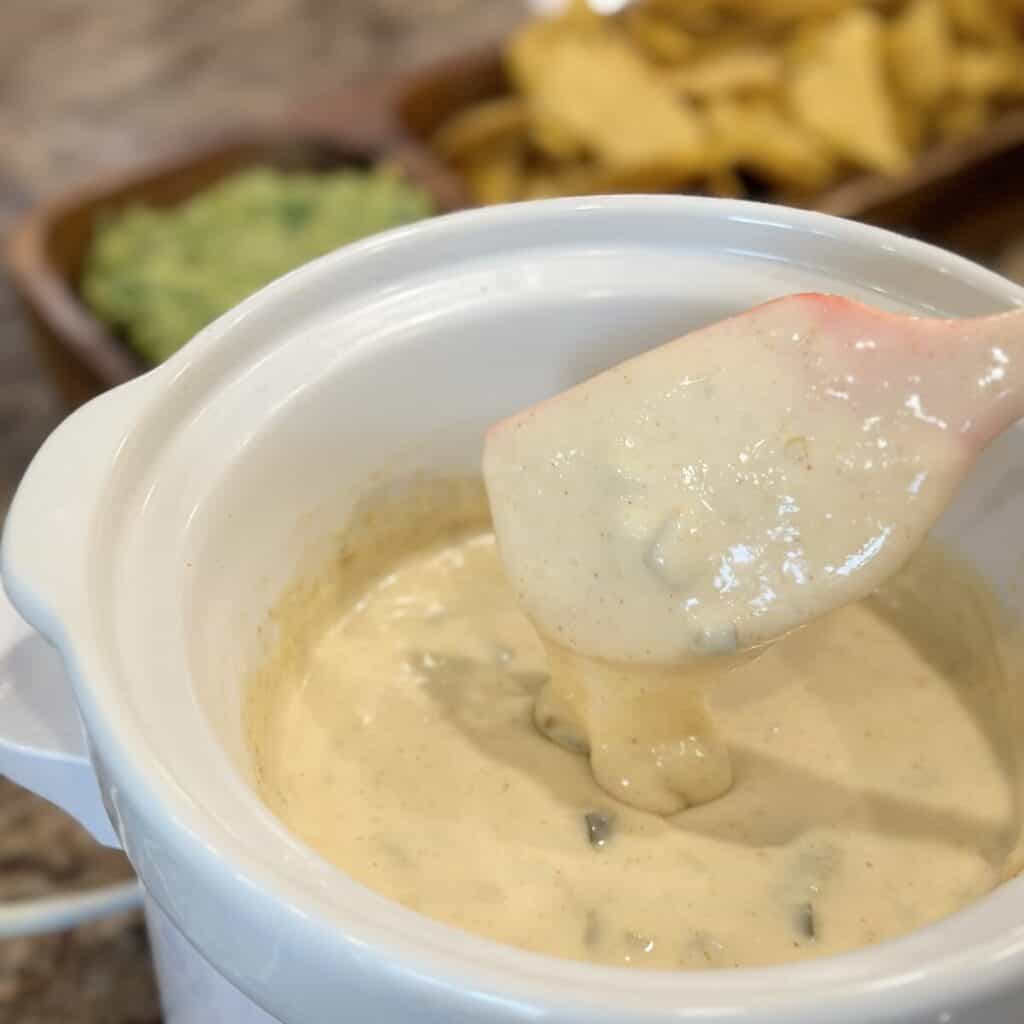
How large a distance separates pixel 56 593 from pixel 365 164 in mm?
1484

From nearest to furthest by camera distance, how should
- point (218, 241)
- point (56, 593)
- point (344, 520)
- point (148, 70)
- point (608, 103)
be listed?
point (56, 593)
point (344, 520)
point (218, 241)
point (608, 103)
point (148, 70)

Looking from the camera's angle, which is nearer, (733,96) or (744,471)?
(744,471)

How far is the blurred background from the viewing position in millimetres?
1737

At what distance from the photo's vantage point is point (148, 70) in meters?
2.55

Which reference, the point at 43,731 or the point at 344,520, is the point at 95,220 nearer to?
the point at 344,520

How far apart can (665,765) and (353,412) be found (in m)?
0.30

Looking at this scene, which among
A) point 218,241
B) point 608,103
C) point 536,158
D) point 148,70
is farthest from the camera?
point 148,70

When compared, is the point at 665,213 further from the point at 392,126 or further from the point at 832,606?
the point at 392,126

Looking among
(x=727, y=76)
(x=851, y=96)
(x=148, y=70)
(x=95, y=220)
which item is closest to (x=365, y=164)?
(x=95, y=220)

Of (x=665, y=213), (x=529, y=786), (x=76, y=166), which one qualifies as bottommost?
(x=76, y=166)

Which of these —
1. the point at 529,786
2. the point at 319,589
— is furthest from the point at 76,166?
the point at 529,786

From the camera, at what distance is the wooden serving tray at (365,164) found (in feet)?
5.52

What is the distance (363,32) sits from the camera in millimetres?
2643

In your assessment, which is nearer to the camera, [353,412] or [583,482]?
[583,482]
